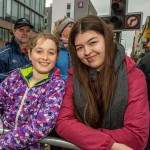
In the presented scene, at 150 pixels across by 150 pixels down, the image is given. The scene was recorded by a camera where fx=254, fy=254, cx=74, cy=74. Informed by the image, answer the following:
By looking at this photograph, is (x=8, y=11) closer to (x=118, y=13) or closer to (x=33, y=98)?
(x=118, y=13)

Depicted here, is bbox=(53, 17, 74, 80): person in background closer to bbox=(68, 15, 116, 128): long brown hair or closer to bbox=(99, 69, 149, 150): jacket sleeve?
bbox=(68, 15, 116, 128): long brown hair

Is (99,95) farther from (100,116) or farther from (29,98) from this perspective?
(29,98)

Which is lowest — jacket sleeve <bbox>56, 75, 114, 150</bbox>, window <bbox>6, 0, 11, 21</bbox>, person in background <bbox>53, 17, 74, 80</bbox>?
jacket sleeve <bbox>56, 75, 114, 150</bbox>

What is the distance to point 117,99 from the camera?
1744 mm

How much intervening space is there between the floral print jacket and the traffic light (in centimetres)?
439

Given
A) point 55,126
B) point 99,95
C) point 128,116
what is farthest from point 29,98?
point 128,116

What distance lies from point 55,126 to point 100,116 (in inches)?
13.7

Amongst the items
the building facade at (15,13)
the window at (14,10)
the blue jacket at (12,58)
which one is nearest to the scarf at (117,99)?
the blue jacket at (12,58)

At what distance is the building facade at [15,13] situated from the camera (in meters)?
38.1

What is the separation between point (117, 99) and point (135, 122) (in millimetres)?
192

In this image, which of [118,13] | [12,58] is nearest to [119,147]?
[12,58]

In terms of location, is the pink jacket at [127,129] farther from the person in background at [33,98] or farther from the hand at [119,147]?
the person in background at [33,98]

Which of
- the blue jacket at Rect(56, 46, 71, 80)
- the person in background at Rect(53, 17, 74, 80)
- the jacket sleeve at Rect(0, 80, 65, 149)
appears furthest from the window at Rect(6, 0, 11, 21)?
the jacket sleeve at Rect(0, 80, 65, 149)

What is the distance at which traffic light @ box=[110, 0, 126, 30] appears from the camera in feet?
20.3
